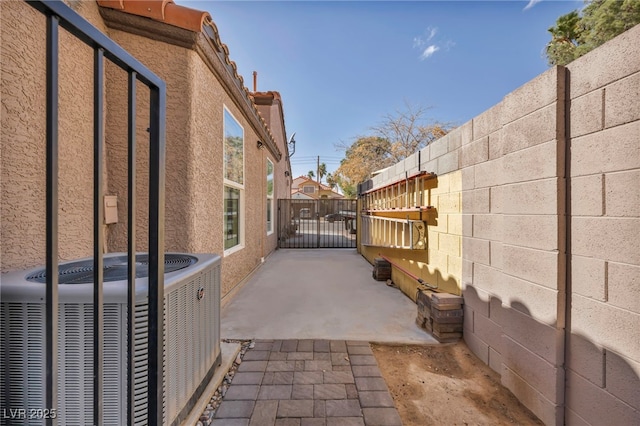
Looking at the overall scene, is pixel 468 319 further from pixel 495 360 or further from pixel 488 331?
pixel 495 360

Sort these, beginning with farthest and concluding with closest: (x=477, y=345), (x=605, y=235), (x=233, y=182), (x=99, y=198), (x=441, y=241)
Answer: (x=233, y=182)
(x=441, y=241)
(x=477, y=345)
(x=605, y=235)
(x=99, y=198)

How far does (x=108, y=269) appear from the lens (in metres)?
1.60

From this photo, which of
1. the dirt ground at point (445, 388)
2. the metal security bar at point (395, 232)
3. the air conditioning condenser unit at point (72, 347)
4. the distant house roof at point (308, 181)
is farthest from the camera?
the distant house roof at point (308, 181)

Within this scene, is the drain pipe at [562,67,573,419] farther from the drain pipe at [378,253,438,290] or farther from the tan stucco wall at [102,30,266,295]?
the tan stucco wall at [102,30,266,295]

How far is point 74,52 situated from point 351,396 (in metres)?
3.59

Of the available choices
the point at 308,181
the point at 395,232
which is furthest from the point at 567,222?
the point at 308,181

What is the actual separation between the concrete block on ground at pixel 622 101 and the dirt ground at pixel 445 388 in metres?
1.98

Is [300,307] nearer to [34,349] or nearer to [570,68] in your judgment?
[34,349]

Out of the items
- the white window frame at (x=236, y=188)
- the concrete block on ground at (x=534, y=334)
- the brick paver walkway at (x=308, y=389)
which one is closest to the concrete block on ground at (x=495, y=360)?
the concrete block on ground at (x=534, y=334)

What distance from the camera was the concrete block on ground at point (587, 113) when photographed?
151 cm

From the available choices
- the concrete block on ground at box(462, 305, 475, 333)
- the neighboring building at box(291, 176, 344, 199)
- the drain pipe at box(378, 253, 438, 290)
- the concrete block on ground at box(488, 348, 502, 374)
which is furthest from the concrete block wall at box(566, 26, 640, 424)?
the neighboring building at box(291, 176, 344, 199)

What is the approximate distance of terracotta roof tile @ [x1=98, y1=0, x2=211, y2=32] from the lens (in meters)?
2.46

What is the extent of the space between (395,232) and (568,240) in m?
2.92

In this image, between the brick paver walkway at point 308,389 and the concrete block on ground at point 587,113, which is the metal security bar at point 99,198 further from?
the concrete block on ground at point 587,113
